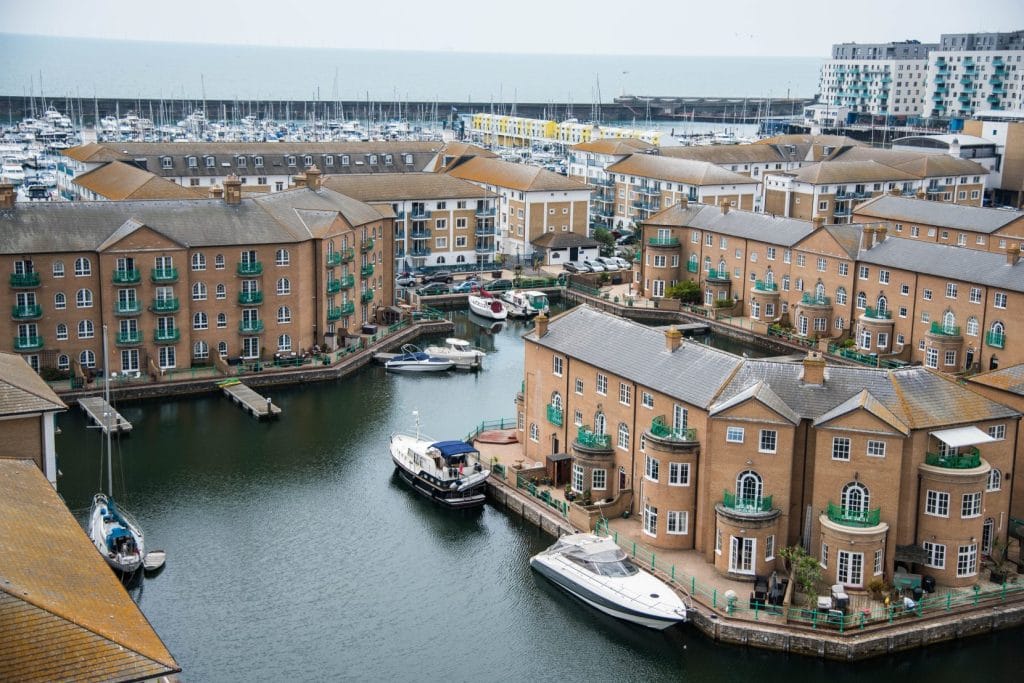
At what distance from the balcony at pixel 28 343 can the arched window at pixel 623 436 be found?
31078 millimetres

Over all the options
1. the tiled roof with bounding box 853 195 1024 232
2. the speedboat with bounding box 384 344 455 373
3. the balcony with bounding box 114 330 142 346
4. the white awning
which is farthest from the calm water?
the tiled roof with bounding box 853 195 1024 232

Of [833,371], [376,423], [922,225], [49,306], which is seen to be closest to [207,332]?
[49,306]

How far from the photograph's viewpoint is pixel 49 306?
194ft

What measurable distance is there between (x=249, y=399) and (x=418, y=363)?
10.7 m

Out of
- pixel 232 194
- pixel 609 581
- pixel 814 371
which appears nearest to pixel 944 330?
pixel 814 371

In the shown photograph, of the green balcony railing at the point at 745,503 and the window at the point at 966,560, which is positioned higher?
the green balcony railing at the point at 745,503

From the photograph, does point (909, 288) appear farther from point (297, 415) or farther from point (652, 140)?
point (652, 140)

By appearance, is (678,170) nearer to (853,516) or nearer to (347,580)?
(853,516)

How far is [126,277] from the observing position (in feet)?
197

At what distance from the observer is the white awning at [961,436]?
3719 centimetres

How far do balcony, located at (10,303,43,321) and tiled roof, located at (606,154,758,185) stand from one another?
57416 millimetres

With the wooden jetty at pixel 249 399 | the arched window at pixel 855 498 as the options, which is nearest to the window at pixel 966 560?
the arched window at pixel 855 498

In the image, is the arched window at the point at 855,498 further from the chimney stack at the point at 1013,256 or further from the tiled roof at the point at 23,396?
the chimney stack at the point at 1013,256

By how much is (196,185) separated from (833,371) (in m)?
68.9
